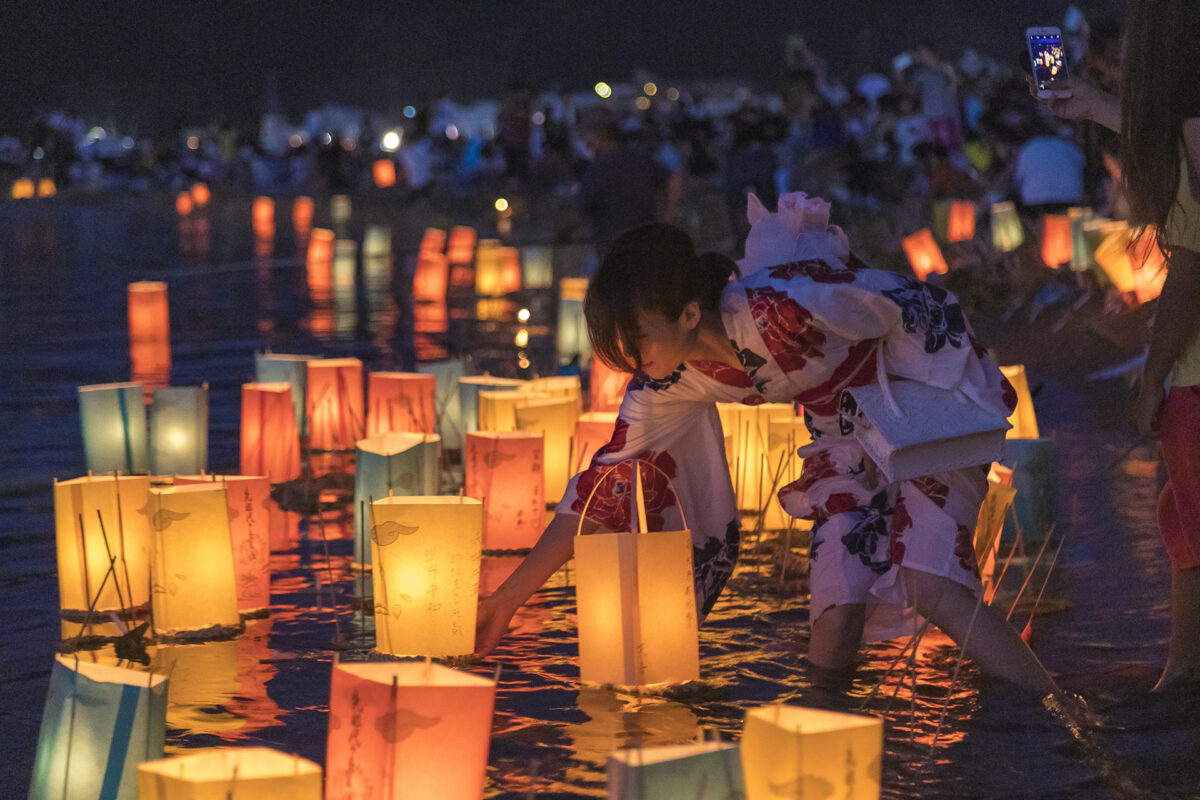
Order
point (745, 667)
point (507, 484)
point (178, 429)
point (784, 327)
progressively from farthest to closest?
point (178, 429), point (507, 484), point (745, 667), point (784, 327)

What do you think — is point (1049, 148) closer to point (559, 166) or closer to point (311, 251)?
point (311, 251)

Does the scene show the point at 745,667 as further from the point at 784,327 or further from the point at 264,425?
the point at 264,425

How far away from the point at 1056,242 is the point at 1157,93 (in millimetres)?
6197

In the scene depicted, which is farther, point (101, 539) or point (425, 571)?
point (101, 539)

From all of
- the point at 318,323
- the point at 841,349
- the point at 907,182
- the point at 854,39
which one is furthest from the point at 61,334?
the point at 854,39

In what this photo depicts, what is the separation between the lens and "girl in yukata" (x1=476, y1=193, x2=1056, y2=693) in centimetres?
297

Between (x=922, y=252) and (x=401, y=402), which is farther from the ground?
(x=922, y=252)

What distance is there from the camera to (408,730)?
2215 mm

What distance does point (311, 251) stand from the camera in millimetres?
14453

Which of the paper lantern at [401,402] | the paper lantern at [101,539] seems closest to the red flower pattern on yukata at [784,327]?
the paper lantern at [101,539]

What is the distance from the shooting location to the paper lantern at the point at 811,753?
6.78ft

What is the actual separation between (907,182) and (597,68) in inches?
1042

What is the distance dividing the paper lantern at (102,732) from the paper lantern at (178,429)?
272 cm

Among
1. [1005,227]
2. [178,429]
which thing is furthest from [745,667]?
[1005,227]
